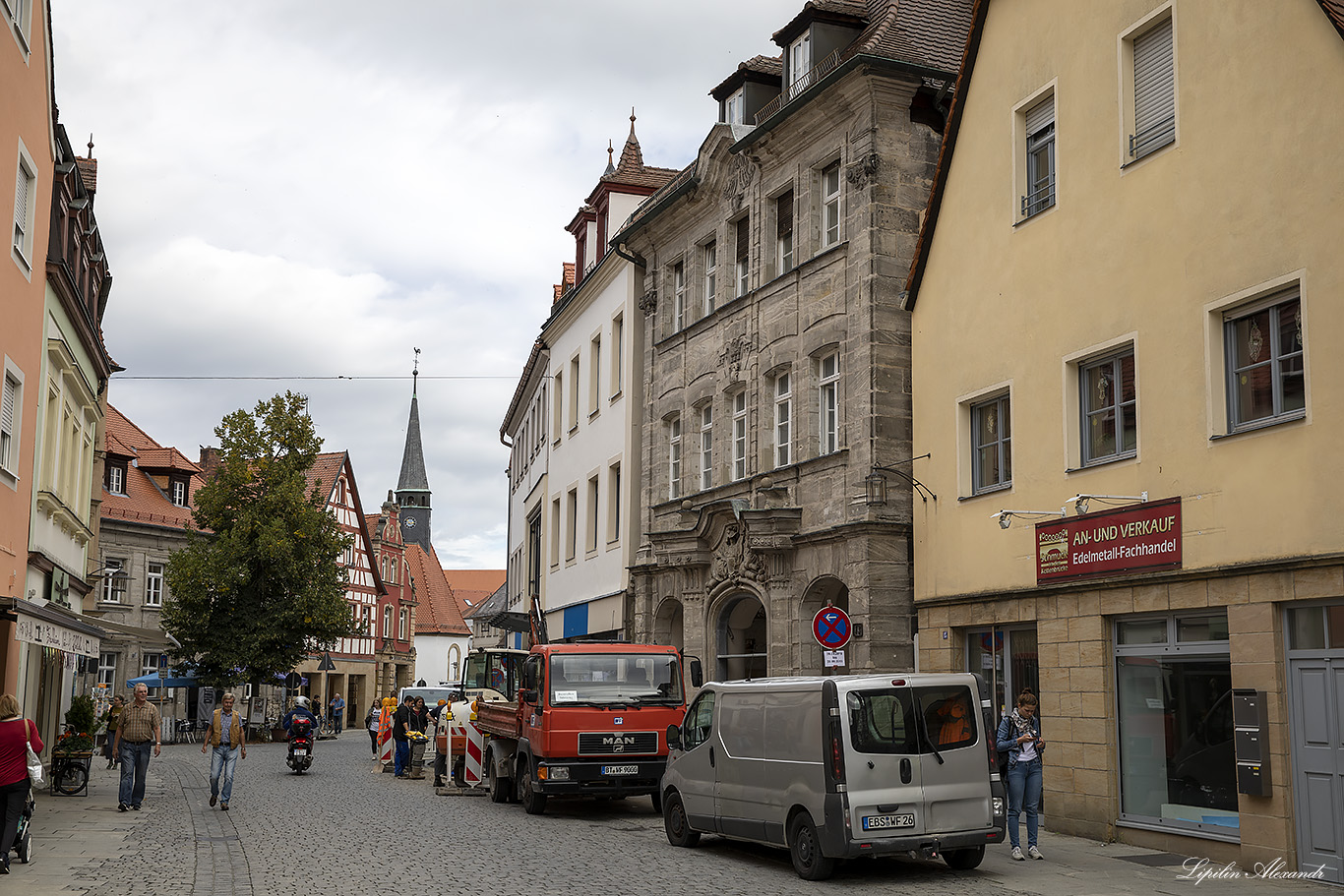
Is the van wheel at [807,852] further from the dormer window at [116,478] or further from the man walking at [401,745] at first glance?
the dormer window at [116,478]

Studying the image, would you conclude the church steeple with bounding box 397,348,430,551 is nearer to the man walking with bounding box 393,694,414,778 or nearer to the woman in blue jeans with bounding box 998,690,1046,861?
the man walking with bounding box 393,694,414,778

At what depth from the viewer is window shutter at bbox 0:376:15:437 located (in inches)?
818

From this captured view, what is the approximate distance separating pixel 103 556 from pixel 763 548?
40.1 meters

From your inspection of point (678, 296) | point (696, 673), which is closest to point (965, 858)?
point (696, 673)

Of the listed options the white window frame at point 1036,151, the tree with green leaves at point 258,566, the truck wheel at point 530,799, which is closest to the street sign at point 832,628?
the truck wheel at point 530,799

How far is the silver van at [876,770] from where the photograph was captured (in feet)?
41.5

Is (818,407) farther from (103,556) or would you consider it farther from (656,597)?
(103,556)

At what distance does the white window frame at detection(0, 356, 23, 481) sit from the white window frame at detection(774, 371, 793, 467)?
1255 centimetres

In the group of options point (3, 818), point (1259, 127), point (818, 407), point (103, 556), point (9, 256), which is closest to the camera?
point (3, 818)

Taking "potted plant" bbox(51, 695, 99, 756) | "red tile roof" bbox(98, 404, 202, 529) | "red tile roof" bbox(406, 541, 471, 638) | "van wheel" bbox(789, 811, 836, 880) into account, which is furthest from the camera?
"red tile roof" bbox(406, 541, 471, 638)

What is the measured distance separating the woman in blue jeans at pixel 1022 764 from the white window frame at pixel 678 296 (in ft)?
53.8

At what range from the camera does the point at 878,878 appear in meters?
13.0

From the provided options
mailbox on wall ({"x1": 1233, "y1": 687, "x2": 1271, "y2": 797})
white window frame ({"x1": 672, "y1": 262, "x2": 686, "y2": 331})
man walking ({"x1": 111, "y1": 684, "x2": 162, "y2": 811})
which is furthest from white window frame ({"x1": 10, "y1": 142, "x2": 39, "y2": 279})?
mailbox on wall ({"x1": 1233, "y1": 687, "x2": 1271, "y2": 797})

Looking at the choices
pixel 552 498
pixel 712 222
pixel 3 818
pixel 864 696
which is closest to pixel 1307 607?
pixel 864 696
